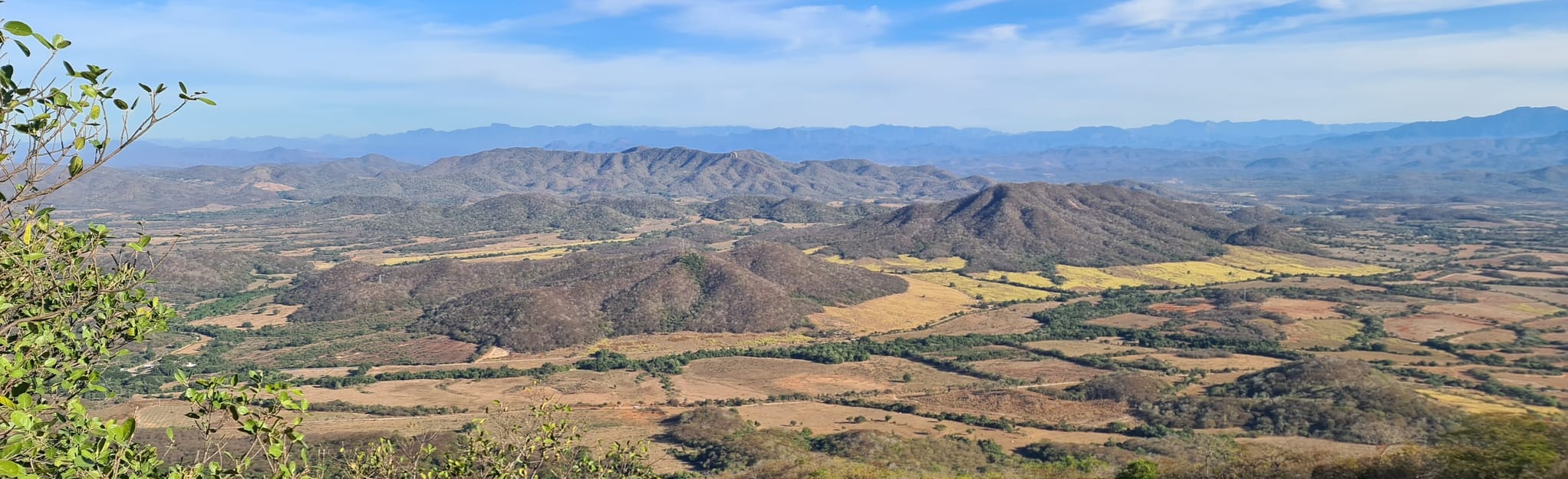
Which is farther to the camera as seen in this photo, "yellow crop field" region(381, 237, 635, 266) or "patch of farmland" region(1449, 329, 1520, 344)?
"yellow crop field" region(381, 237, 635, 266)

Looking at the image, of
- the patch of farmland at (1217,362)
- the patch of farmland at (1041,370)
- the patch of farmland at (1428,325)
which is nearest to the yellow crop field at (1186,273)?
the patch of farmland at (1428,325)

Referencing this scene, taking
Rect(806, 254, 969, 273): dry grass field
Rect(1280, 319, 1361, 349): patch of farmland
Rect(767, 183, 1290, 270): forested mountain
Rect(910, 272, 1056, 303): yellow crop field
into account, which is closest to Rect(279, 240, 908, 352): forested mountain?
Rect(910, 272, 1056, 303): yellow crop field

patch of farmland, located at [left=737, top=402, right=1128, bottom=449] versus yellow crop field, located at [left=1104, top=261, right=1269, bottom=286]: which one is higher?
patch of farmland, located at [left=737, top=402, right=1128, bottom=449]

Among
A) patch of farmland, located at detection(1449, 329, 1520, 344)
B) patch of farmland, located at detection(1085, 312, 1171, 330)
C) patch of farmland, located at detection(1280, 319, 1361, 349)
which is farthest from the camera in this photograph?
patch of farmland, located at detection(1085, 312, 1171, 330)

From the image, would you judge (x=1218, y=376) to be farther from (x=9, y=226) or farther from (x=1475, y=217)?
(x=1475, y=217)

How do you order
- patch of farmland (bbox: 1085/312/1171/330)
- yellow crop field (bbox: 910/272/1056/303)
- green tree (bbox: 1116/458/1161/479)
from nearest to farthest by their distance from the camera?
green tree (bbox: 1116/458/1161/479) → patch of farmland (bbox: 1085/312/1171/330) → yellow crop field (bbox: 910/272/1056/303)

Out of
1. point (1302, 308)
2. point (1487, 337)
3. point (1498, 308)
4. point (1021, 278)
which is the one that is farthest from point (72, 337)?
point (1021, 278)

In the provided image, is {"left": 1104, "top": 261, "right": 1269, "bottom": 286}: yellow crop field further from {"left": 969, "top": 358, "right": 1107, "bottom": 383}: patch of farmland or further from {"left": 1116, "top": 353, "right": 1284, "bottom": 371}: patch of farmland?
{"left": 969, "top": 358, "right": 1107, "bottom": 383}: patch of farmland

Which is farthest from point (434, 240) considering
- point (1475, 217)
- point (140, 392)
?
point (1475, 217)
